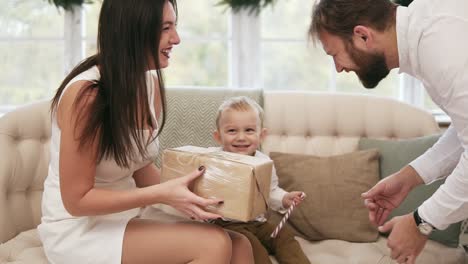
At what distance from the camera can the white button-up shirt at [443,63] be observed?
1529 mm

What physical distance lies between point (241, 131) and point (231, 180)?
676mm

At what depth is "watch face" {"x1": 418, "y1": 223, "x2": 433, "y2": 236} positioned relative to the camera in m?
1.70

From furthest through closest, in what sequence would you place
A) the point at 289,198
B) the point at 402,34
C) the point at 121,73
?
1. the point at 289,198
2. the point at 121,73
3. the point at 402,34

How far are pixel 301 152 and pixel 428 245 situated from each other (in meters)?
0.73

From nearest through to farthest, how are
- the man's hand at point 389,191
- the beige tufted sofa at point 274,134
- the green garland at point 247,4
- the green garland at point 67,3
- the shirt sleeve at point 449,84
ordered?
the shirt sleeve at point 449,84, the man's hand at point 389,191, the beige tufted sofa at point 274,134, the green garland at point 67,3, the green garland at point 247,4

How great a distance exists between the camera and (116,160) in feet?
5.85

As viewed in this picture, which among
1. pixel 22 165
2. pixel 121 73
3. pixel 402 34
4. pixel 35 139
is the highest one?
pixel 402 34

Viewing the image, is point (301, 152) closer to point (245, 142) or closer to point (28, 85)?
point (245, 142)

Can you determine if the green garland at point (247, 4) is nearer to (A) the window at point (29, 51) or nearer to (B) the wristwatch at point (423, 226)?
(A) the window at point (29, 51)

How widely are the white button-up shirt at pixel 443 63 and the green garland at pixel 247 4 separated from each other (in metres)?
1.68

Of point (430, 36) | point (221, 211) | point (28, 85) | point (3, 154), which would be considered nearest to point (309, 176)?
point (221, 211)

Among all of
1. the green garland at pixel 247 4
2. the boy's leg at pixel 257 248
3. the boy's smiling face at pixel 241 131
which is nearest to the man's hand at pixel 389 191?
the boy's leg at pixel 257 248

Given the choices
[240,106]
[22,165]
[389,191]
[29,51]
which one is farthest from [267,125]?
[29,51]

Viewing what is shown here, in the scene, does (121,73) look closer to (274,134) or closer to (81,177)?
(81,177)
